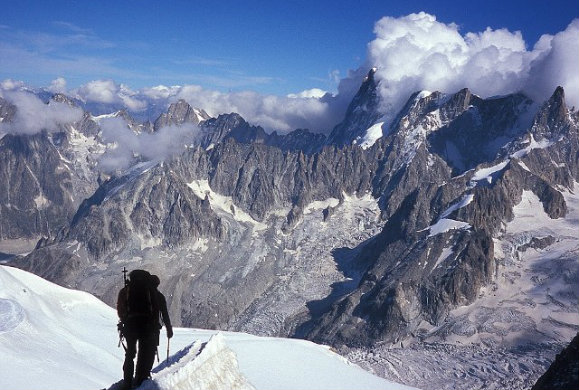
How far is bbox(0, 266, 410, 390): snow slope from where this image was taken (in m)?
28.9

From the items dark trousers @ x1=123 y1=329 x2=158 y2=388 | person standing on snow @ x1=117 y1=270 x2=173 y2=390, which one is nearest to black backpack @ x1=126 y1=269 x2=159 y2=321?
person standing on snow @ x1=117 y1=270 x2=173 y2=390

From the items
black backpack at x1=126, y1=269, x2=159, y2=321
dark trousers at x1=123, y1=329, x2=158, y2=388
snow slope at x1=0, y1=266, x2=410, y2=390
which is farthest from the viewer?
snow slope at x1=0, y1=266, x2=410, y2=390

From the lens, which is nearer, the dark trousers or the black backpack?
the black backpack

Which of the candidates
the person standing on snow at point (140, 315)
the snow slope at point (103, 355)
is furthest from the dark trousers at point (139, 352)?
the snow slope at point (103, 355)

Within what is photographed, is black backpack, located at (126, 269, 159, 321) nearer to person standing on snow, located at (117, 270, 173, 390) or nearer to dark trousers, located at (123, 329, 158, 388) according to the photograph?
person standing on snow, located at (117, 270, 173, 390)

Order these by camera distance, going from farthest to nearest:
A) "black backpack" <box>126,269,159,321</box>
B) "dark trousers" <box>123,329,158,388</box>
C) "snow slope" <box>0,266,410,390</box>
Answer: "snow slope" <box>0,266,410,390</box> < "dark trousers" <box>123,329,158,388</box> < "black backpack" <box>126,269,159,321</box>

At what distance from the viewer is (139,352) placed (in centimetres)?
2072

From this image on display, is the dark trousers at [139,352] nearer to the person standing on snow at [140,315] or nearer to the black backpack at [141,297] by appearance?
the person standing on snow at [140,315]

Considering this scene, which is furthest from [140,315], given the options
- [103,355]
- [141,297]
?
[103,355]

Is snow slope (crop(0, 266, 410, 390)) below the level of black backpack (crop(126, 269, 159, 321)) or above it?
below

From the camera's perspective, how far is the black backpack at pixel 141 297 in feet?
66.8

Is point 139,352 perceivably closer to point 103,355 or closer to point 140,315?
point 140,315

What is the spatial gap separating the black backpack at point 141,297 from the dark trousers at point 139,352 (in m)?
0.66

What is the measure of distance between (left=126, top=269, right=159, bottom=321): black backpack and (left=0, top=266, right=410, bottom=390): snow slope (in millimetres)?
3092
